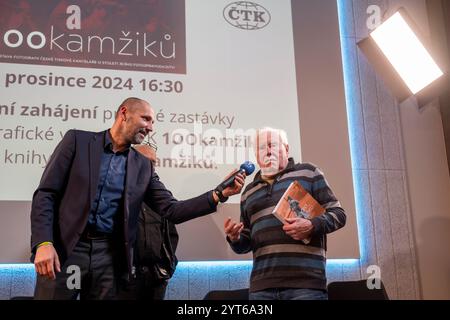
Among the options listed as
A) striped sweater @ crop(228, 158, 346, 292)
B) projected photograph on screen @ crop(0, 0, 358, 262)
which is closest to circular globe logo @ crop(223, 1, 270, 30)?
projected photograph on screen @ crop(0, 0, 358, 262)

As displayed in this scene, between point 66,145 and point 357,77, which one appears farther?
point 357,77

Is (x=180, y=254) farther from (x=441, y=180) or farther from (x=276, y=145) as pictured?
(x=441, y=180)

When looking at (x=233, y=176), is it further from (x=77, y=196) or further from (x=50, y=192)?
(x=50, y=192)

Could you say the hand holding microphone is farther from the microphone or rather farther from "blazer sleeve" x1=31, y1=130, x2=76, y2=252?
"blazer sleeve" x1=31, y1=130, x2=76, y2=252

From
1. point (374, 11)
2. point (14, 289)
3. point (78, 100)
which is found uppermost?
point (374, 11)

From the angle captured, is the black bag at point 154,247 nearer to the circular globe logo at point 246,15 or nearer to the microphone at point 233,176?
the microphone at point 233,176

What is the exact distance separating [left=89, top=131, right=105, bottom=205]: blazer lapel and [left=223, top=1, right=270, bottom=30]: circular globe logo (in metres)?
1.95

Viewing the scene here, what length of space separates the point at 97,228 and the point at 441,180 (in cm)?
296

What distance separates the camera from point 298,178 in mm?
2650

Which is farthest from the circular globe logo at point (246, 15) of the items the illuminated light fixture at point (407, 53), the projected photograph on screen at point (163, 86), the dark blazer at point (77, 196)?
the dark blazer at point (77, 196)

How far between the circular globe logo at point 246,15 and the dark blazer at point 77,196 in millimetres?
1888

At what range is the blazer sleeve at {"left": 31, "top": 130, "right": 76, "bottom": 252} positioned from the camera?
88.9 inches

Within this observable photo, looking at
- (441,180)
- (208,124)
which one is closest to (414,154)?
(441,180)
